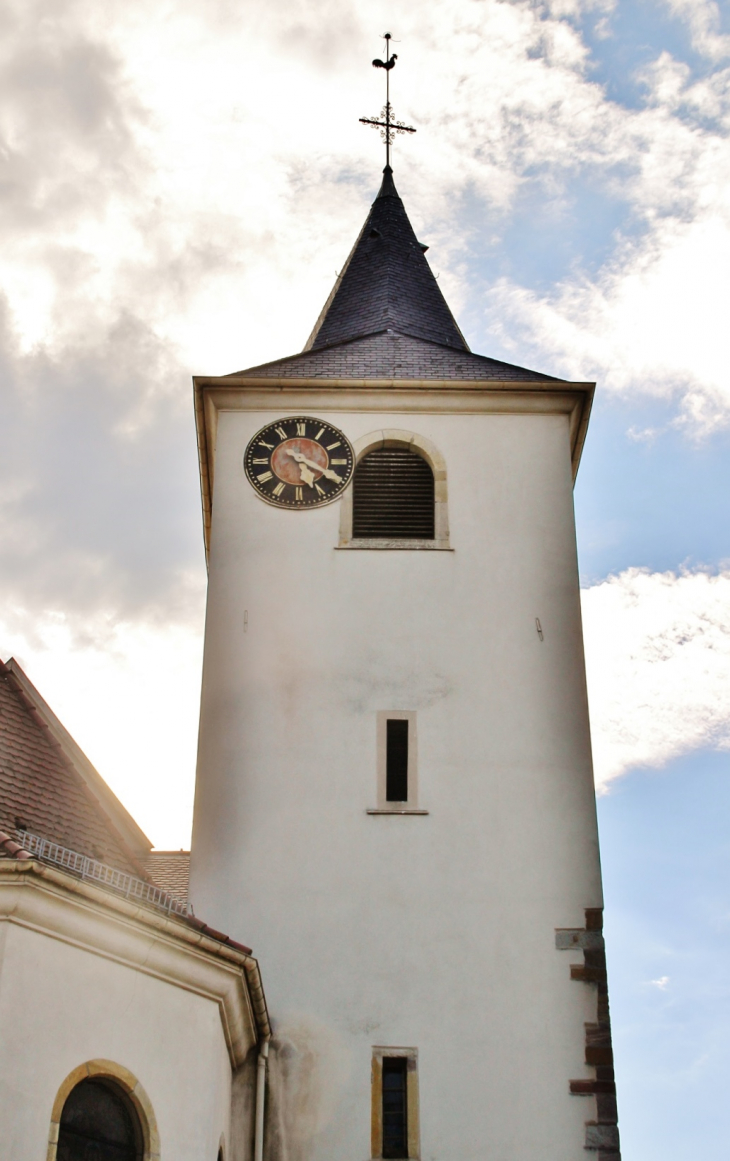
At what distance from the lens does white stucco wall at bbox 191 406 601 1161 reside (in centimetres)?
1455

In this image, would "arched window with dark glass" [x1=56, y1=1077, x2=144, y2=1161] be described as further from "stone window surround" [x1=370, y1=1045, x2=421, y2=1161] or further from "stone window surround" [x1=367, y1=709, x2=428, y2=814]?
"stone window surround" [x1=367, y1=709, x2=428, y2=814]

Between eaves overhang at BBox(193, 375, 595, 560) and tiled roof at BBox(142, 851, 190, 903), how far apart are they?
5.79m

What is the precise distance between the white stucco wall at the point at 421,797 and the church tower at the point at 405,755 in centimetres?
3

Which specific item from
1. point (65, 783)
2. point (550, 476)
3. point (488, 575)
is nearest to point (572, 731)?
point (488, 575)

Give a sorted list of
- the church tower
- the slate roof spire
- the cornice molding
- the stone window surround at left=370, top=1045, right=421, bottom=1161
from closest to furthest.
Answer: the cornice molding, the stone window surround at left=370, top=1045, right=421, bottom=1161, the church tower, the slate roof spire

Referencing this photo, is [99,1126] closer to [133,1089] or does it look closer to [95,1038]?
[133,1089]

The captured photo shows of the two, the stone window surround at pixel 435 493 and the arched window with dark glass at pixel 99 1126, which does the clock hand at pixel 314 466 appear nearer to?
the stone window surround at pixel 435 493

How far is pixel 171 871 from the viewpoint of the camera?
18.2 meters

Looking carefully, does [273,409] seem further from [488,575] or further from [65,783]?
[65,783]

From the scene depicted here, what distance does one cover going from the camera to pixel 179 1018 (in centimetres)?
1154

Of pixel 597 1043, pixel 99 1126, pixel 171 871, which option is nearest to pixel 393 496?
pixel 171 871

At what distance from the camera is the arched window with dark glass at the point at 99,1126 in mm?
10062

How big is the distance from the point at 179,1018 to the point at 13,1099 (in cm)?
222

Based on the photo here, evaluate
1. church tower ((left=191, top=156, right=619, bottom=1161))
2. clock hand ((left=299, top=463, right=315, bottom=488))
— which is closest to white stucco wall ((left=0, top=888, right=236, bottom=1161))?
church tower ((left=191, top=156, right=619, bottom=1161))
